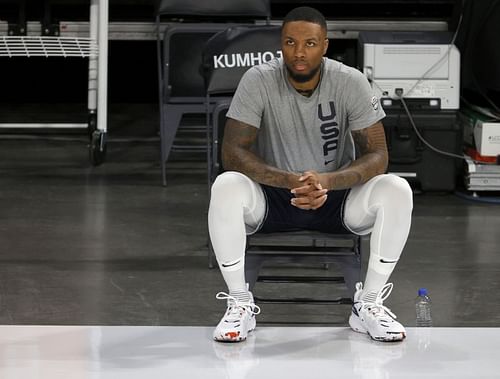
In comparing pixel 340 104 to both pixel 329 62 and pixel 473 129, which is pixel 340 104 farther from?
pixel 473 129

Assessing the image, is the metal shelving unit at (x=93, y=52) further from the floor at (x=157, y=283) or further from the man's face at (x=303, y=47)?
the man's face at (x=303, y=47)

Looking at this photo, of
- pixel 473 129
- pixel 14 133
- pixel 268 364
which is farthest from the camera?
pixel 14 133

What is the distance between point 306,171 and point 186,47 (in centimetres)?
330

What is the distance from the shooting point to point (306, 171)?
12.9ft

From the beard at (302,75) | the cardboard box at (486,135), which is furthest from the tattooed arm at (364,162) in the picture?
the cardboard box at (486,135)

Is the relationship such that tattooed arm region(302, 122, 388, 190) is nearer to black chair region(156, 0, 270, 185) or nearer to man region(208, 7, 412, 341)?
man region(208, 7, 412, 341)

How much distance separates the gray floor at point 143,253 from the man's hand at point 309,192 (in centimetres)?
79

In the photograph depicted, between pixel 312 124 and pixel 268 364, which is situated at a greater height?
pixel 312 124

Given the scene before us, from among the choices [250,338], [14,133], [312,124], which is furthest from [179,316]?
[14,133]

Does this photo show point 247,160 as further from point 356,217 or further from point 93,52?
point 93,52

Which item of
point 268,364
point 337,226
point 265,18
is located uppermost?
point 265,18

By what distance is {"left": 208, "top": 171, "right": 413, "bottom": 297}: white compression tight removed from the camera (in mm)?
3758

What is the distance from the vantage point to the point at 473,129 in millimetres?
6645

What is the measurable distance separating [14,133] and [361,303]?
4.68 m
